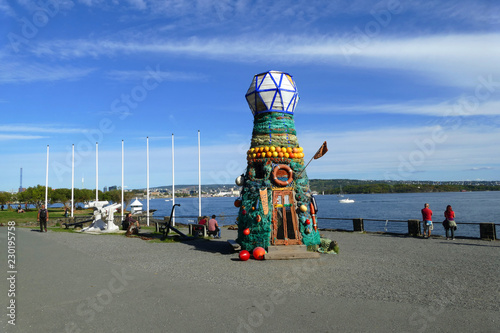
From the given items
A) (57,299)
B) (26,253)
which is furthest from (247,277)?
(26,253)

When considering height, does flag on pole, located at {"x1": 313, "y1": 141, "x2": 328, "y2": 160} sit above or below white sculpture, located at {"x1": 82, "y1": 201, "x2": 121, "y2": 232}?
above

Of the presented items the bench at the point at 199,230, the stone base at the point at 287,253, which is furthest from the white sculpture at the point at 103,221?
the stone base at the point at 287,253

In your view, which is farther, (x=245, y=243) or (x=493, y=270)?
(x=245, y=243)

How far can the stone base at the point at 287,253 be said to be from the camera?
495 inches

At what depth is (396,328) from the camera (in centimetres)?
616

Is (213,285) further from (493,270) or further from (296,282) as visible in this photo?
(493,270)

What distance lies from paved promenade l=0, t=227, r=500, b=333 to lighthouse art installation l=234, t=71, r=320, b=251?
1.17 meters

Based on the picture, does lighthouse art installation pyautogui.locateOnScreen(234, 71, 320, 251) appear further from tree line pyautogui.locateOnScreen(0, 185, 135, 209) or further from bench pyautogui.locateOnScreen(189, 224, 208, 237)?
tree line pyautogui.locateOnScreen(0, 185, 135, 209)

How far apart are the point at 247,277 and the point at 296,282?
1444mm

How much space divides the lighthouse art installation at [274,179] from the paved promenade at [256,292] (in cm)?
117

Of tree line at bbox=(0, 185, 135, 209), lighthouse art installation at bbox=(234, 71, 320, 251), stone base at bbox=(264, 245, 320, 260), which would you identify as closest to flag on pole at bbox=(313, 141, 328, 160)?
lighthouse art installation at bbox=(234, 71, 320, 251)

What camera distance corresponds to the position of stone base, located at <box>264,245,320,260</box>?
12578 millimetres

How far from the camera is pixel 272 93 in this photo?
1402cm

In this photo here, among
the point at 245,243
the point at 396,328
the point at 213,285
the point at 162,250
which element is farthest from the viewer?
the point at 162,250
